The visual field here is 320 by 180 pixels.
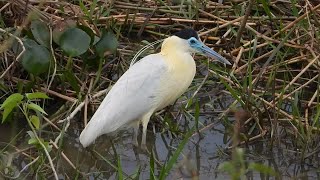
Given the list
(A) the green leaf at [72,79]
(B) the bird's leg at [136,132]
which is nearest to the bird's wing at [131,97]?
(B) the bird's leg at [136,132]

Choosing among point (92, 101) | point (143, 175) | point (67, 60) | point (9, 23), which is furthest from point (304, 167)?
point (9, 23)

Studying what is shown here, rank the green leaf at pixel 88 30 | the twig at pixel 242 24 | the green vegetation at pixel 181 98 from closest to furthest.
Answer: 1. the green vegetation at pixel 181 98
2. the green leaf at pixel 88 30
3. the twig at pixel 242 24

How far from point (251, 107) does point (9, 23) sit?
195 cm

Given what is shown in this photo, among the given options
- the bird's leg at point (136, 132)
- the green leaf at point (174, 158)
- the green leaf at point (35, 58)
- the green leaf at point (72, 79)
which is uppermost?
the green leaf at point (174, 158)

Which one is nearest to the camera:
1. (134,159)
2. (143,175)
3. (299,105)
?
(143,175)

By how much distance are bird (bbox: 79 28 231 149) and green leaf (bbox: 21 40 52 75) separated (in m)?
0.47

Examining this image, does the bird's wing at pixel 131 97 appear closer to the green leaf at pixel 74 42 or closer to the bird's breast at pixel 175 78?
the bird's breast at pixel 175 78

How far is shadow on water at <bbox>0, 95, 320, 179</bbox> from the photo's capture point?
4949 millimetres

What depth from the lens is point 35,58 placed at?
5293 millimetres

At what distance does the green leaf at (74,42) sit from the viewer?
17.7 feet

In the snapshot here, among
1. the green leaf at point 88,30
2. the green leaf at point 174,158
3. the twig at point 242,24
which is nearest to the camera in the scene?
the green leaf at point 174,158

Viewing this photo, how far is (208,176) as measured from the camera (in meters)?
4.96

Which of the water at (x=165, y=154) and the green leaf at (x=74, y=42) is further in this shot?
the green leaf at (x=74, y=42)

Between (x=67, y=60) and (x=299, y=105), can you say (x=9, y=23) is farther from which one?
(x=299, y=105)
